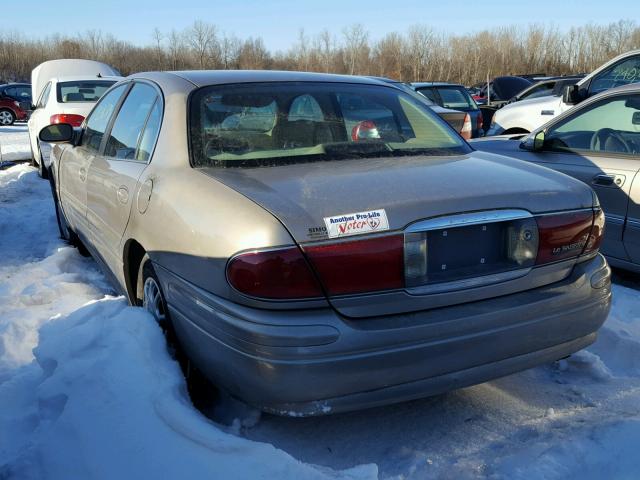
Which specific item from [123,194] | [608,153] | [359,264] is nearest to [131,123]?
[123,194]

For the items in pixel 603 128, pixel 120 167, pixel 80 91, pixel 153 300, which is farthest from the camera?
pixel 80 91

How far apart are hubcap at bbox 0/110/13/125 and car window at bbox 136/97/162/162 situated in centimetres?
2513

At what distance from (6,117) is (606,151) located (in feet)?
84.3

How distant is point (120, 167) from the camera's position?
344cm

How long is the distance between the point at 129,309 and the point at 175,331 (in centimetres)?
40

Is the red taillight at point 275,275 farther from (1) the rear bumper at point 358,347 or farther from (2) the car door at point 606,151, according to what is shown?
(2) the car door at point 606,151

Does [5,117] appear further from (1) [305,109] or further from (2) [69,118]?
(1) [305,109]

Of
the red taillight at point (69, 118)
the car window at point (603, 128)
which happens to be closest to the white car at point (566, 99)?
the car window at point (603, 128)

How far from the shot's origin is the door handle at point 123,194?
126 inches

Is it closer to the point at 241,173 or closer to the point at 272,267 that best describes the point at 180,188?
the point at 241,173

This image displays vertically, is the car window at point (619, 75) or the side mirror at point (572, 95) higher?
the car window at point (619, 75)

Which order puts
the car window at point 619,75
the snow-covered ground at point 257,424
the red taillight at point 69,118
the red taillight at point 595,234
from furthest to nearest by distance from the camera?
the red taillight at point 69,118, the car window at point 619,75, the red taillight at point 595,234, the snow-covered ground at point 257,424

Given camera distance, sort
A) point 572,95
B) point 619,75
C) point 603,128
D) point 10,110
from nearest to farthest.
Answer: point 603,128, point 572,95, point 619,75, point 10,110

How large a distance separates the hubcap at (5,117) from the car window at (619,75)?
935 inches
